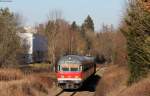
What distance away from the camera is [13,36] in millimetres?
62188

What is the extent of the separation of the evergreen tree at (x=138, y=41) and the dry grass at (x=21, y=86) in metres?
6.82

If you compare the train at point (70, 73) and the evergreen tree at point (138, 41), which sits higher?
the evergreen tree at point (138, 41)

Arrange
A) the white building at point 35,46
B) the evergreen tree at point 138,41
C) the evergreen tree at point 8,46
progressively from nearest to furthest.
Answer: the evergreen tree at point 138,41 → the evergreen tree at point 8,46 → the white building at point 35,46

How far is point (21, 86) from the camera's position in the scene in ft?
101

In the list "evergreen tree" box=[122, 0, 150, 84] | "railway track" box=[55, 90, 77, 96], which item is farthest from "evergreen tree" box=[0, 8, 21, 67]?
"evergreen tree" box=[122, 0, 150, 84]

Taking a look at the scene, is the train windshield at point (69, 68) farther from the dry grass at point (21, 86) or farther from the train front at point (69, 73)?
the dry grass at point (21, 86)

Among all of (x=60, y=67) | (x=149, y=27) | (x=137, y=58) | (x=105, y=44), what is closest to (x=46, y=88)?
(x=60, y=67)

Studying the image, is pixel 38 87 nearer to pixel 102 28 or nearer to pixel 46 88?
pixel 46 88

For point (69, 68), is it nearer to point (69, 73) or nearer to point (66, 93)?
point (69, 73)

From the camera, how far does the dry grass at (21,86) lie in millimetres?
28605

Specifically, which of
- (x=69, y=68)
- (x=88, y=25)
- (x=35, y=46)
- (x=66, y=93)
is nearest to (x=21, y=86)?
(x=66, y=93)

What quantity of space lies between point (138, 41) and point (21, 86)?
845cm

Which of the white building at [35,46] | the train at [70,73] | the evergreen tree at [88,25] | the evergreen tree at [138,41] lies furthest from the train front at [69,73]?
the evergreen tree at [88,25]

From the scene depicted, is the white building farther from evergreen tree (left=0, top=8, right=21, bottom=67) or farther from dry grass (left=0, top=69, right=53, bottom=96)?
dry grass (left=0, top=69, right=53, bottom=96)
